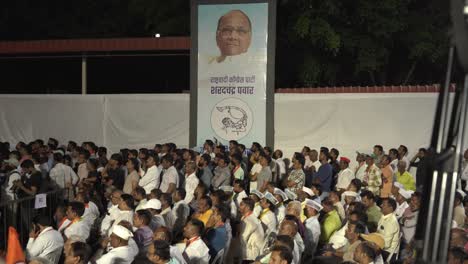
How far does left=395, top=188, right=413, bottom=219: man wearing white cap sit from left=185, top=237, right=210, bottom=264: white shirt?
318cm

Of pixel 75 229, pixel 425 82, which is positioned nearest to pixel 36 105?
pixel 75 229

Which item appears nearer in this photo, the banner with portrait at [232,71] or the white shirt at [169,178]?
the white shirt at [169,178]

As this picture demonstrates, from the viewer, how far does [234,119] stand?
15.3m

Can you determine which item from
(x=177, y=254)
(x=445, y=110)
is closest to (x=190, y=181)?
(x=177, y=254)

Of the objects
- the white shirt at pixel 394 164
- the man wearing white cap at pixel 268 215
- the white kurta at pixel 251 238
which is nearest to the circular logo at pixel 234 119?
the white shirt at pixel 394 164

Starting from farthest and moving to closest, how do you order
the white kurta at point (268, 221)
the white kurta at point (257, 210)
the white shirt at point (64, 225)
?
1. the white kurta at point (257, 210)
2. the white kurta at point (268, 221)
3. the white shirt at point (64, 225)

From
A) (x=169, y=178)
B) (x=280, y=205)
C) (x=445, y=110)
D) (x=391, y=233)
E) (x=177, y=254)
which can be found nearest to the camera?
(x=445, y=110)

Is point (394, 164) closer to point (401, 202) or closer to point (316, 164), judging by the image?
point (316, 164)

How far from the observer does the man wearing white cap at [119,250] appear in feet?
22.5

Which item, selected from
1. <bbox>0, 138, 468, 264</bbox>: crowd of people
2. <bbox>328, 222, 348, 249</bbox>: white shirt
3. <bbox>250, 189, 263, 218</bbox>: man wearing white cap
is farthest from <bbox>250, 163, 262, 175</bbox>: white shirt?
<bbox>328, 222, 348, 249</bbox>: white shirt

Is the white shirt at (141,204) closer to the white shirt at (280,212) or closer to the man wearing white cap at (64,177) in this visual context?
the white shirt at (280,212)

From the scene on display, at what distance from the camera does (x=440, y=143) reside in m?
2.45

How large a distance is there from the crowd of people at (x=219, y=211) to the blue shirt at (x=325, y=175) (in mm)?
18

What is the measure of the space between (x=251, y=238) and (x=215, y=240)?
26.5 inches
